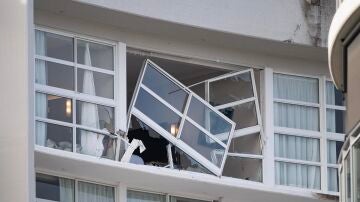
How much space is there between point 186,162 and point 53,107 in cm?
259

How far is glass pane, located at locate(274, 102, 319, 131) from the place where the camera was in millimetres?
23703

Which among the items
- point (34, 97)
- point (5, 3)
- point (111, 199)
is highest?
point (5, 3)

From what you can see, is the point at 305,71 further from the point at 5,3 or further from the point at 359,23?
the point at 359,23

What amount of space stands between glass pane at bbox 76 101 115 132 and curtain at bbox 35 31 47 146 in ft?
2.05

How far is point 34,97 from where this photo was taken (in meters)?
20.7

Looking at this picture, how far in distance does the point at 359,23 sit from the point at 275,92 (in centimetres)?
722

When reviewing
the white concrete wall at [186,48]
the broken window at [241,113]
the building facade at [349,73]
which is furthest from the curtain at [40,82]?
the building facade at [349,73]

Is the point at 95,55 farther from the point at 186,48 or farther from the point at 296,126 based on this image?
the point at 296,126

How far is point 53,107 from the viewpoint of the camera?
21359 mm

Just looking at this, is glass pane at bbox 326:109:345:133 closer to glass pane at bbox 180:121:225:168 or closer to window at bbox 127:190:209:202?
glass pane at bbox 180:121:225:168

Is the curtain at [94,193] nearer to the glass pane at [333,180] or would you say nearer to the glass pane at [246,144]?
the glass pane at [246,144]

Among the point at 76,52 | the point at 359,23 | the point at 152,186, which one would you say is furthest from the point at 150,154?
the point at 359,23


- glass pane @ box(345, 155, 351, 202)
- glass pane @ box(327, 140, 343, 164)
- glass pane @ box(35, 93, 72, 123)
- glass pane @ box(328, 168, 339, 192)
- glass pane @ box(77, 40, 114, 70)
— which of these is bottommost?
glass pane @ box(345, 155, 351, 202)

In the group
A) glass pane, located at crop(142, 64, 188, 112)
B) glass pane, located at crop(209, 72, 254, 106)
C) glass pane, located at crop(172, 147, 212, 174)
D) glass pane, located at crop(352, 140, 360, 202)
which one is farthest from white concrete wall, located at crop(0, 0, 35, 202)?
glass pane, located at crop(352, 140, 360, 202)
